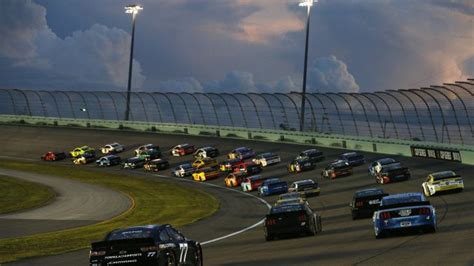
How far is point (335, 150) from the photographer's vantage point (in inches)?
3061

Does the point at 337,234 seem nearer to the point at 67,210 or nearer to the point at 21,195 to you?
the point at 67,210

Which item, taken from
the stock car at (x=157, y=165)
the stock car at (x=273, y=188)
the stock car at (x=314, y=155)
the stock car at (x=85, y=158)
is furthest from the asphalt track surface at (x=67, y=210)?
the stock car at (x=85, y=158)

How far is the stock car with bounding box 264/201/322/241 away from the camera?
2694cm

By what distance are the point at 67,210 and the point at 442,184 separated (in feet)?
63.9

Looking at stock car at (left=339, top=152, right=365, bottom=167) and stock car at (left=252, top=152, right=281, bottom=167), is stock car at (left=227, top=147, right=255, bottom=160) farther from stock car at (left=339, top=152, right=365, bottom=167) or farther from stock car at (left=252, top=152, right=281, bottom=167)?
stock car at (left=339, top=152, right=365, bottom=167)

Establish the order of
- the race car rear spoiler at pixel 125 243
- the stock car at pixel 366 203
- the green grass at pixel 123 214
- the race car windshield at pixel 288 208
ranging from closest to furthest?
the race car rear spoiler at pixel 125 243 → the race car windshield at pixel 288 208 → the green grass at pixel 123 214 → the stock car at pixel 366 203

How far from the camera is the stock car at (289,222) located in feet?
88.4

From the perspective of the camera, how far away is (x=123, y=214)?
43750mm

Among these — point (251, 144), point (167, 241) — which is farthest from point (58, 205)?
point (251, 144)

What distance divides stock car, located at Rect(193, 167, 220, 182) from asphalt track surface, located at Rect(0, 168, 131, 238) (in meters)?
10.6

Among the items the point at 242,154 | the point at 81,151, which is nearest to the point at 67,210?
the point at 242,154

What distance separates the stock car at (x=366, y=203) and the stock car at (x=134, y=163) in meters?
49.9

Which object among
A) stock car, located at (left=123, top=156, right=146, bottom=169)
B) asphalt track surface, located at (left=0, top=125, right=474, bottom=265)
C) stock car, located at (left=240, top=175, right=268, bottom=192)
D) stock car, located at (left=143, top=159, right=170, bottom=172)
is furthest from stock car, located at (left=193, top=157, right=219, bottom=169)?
stock car, located at (left=240, top=175, right=268, bottom=192)

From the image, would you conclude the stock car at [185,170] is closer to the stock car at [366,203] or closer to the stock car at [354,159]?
the stock car at [354,159]
